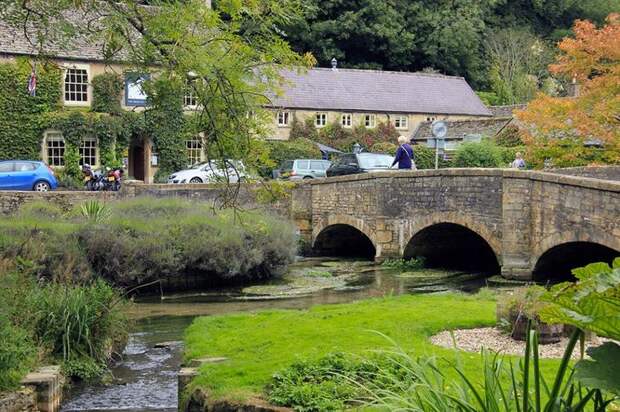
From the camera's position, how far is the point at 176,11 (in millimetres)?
8844

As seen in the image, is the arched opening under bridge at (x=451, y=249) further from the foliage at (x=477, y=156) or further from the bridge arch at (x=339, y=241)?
the foliage at (x=477, y=156)

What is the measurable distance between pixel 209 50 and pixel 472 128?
3671 centimetres

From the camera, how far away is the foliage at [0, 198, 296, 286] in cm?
1958

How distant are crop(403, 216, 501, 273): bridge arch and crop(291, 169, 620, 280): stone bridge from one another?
3 cm

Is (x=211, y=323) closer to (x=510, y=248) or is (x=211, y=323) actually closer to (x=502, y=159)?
(x=510, y=248)

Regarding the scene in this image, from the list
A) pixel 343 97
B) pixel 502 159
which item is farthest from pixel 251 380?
pixel 343 97

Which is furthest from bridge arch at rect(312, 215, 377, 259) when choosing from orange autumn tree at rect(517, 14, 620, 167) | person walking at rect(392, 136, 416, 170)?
orange autumn tree at rect(517, 14, 620, 167)

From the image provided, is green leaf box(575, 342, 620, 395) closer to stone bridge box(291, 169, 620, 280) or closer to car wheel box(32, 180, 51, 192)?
stone bridge box(291, 169, 620, 280)

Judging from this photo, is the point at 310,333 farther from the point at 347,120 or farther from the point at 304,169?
the point at 347,120

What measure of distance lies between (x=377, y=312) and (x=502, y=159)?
87.0ft

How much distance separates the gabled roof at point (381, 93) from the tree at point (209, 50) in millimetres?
34353

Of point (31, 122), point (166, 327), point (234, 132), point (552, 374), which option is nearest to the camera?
point (552, 374)

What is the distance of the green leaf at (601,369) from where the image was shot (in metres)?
3.80

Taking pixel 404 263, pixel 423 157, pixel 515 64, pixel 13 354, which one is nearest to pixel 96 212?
pixel 404 263
